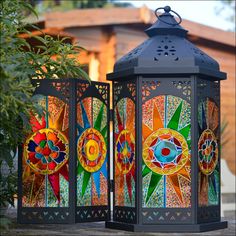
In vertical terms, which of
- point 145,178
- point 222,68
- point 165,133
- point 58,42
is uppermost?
point 222,68

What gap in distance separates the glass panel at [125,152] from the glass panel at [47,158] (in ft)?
1.63

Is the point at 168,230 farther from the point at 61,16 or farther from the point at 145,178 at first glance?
the point at 61,16

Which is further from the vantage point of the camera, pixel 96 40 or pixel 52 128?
pixel 96 40

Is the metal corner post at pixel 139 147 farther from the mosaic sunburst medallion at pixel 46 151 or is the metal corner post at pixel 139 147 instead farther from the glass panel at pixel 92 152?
the mosaic sunburst medallion at pixel 46 151

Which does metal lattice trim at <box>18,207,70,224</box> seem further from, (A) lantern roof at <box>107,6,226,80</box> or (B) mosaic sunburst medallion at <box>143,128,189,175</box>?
(A) lantern roof at <box>107,6,226,80</box>

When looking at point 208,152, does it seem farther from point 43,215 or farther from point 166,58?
point 43,215

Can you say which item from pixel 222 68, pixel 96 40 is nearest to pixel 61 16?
pixel 96 40

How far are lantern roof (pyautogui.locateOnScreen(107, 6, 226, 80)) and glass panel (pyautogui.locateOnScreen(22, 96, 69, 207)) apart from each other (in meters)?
0.66

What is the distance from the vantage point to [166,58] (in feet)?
20.2

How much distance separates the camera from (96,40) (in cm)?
1413

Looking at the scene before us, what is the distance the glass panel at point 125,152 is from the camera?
6.19m

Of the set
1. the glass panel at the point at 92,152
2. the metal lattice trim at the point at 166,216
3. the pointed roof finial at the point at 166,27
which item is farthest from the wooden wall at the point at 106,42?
the metal lattice trim at the point at 166,216

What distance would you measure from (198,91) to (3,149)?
5.81 feet

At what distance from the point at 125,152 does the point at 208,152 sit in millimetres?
750
